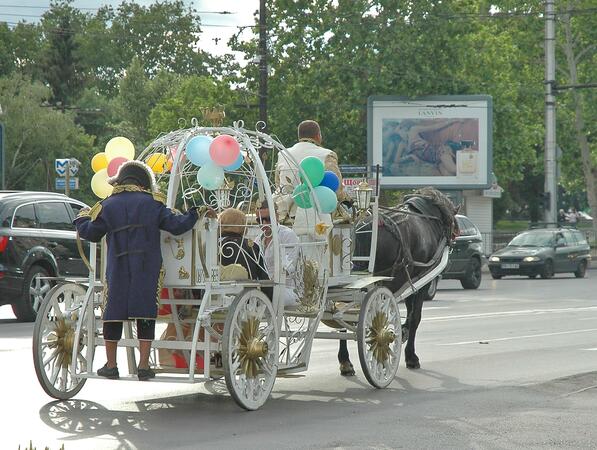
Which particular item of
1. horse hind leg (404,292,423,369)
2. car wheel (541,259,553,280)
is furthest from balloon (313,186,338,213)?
car wheel (541,259,553,280)

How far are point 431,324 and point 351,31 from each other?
29.0 metres

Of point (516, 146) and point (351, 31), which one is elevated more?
point (351, 31)

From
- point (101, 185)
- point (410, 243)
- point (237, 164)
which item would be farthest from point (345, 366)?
point (101, 185)

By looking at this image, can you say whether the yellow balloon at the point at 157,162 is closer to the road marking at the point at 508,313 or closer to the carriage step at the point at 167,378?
the carriage step at the point at 167,378

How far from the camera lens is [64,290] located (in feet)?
34.8

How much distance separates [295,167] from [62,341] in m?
2.63

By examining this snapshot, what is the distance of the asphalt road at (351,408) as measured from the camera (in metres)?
8.87

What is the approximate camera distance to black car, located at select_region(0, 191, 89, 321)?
1906 centimetres

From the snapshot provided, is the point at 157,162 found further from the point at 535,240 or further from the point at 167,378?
the point at 535,240

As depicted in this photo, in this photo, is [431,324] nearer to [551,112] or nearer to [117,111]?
[551,112]

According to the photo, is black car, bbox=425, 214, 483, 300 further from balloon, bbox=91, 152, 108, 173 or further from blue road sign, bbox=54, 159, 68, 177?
balloon, bbox=91, 152, 108, 173

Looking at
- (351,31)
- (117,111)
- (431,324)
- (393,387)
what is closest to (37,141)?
(117,111)

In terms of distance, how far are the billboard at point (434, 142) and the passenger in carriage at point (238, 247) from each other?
36.8 meters

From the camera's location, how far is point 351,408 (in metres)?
10.5
